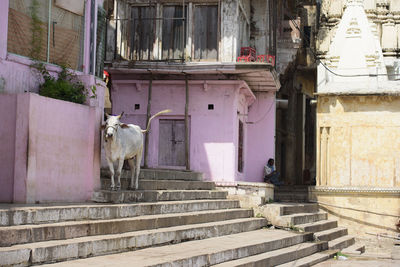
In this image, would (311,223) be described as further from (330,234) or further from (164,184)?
(164,184)

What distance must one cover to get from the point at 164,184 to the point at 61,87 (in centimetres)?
340

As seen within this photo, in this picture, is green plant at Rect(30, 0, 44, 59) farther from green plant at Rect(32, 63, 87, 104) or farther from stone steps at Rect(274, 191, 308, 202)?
stone steps at Rect(274, 191, 308, 202)

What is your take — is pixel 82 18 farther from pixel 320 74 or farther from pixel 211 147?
pixel 320 74

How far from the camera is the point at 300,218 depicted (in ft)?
53.4

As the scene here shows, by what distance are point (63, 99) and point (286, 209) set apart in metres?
7.14

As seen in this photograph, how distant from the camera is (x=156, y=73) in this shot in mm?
17766

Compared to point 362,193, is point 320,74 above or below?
above

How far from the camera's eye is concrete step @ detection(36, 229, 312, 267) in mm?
8594

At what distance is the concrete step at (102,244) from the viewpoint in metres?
7.66

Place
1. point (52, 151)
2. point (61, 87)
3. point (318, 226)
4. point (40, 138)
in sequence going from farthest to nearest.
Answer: point (318, 226), point (61, 87), point (52, 151), point (40, 138)

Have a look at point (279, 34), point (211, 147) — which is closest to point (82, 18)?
point (211, 147)

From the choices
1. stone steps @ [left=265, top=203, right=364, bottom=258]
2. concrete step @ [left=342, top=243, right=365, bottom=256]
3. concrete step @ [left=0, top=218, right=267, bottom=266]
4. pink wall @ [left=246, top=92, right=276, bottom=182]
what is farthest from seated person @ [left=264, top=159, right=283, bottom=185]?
concrete step @ [left=0, top=218, right=267, bottom=266]

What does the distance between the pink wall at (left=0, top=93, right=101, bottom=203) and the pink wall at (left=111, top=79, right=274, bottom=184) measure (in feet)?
21.7

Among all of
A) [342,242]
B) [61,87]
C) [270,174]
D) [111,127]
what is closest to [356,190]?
[270,174]
